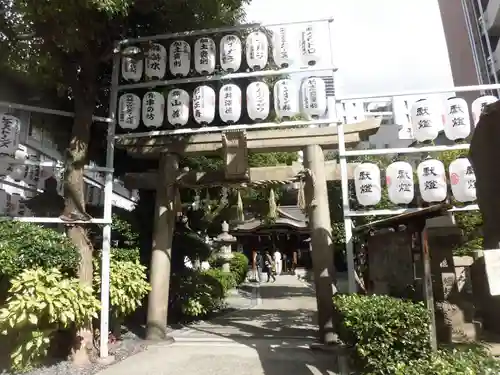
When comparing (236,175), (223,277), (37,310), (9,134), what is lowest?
(37,310)

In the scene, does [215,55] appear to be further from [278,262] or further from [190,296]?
[278,262]

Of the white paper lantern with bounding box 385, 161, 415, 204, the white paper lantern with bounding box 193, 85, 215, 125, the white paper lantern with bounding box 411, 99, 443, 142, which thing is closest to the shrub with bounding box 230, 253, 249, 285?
the white paper lantern with bounding box 193, 85, 215, 125

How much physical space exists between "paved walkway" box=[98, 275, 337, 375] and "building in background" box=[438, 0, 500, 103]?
2314 cm

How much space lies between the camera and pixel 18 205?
994cm

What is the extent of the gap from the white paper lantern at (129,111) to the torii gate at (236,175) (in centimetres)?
29

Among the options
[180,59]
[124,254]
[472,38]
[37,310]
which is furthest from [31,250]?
[472,38]

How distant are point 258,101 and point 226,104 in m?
0.72

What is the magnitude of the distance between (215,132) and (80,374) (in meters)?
5.50

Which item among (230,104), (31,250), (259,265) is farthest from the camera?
(259,265)

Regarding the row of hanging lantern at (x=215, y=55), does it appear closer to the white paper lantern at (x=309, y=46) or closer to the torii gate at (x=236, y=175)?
the white paper lantern at (x=309, y=46)

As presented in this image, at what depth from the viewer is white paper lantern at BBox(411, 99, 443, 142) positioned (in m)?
7.95

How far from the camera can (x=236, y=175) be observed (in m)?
8.66

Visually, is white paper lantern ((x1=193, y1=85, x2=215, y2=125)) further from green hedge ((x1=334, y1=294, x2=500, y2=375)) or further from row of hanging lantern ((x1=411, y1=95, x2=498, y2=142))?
green hedge ((x1=334, y1=294, x2=500, y2=375))

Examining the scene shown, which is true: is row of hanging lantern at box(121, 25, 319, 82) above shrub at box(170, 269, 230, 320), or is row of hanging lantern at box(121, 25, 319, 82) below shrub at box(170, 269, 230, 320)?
above
